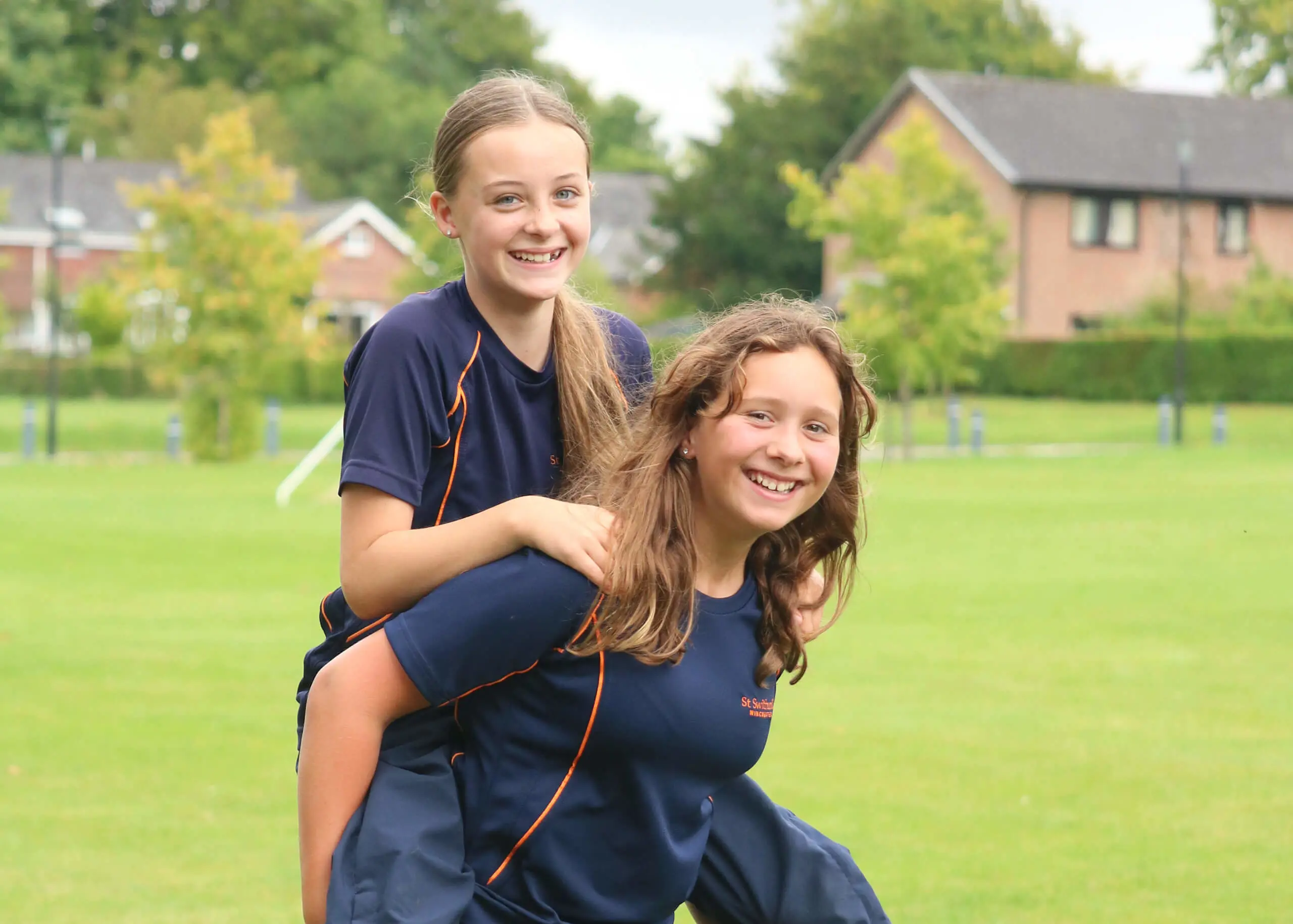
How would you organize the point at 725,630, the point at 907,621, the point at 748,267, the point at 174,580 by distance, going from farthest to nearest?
the point at 748,267, the point at 174,580, the point at 907,621, the point at 725,630

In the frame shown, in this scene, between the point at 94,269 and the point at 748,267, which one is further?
the point at 94,269

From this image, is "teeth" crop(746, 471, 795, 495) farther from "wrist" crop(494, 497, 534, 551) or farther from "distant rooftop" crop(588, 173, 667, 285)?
"distant rooftop" crop(588, 173, 667, 285)

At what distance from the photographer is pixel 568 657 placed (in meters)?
2.92

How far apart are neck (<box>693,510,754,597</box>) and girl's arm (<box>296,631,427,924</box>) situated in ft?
1.73

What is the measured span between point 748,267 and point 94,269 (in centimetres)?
3013

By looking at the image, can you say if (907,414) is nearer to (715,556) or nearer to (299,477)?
(299,477)

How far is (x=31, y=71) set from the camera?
7856 centimetres

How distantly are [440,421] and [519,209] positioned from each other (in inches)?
18.2

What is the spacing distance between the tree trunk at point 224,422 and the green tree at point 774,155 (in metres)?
25.8

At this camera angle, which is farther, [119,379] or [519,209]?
[119,379]

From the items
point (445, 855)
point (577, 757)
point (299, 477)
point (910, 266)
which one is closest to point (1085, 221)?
point (910, 266)

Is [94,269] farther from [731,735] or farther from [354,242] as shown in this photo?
[731,735]

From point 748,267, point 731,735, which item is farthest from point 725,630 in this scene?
point 748,267

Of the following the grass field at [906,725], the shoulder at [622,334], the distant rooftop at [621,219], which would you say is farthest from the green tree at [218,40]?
the shoulder at [622,334]
